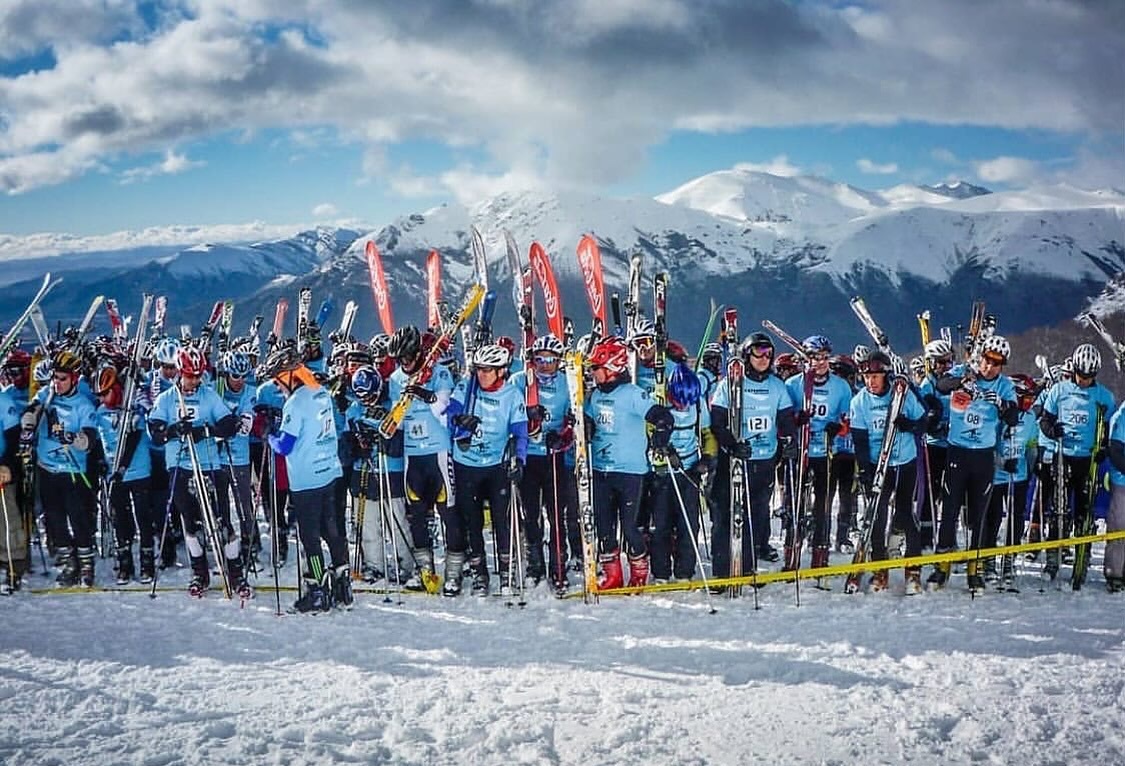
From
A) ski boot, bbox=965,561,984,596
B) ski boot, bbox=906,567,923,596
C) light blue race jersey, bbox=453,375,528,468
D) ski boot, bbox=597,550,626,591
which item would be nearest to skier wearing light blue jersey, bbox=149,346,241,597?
light blue race jersey, bbox=453,375,528,468

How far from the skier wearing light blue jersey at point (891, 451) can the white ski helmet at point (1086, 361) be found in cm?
189

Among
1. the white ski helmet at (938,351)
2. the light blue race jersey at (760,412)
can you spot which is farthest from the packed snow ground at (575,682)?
the white ski helmet at (938,351)

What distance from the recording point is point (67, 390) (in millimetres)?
8320

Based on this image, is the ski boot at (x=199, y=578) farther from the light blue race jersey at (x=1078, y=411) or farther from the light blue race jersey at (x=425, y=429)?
the light blue race jersey at (x=1078, y=411)

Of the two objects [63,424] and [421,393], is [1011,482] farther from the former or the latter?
[63,424]

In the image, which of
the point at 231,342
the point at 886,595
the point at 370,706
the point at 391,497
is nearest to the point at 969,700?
the point at 886,595

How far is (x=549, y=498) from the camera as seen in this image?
866cm

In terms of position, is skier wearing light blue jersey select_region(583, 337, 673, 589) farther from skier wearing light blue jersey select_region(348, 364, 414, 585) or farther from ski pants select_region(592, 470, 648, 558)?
skier wearing light blue jersey select_region(348, 364, 414, 585)

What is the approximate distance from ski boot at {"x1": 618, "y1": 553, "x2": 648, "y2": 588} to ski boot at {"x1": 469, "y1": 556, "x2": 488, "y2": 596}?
4.59 ft

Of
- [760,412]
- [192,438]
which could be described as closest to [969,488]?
[760,412]

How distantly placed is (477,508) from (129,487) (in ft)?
12.9

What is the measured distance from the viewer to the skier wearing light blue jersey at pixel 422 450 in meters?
8.03

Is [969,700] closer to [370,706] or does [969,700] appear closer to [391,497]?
[370,706]

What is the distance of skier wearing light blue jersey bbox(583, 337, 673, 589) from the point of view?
767 centimetres
